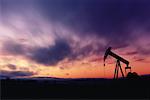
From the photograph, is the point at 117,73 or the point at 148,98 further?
the point at 117,73

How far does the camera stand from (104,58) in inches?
1318

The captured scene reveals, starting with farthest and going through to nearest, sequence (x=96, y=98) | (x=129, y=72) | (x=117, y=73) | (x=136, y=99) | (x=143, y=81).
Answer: (x=117, y=73) → (x=129, y=72) → (x=143, y=81) → (x=96, y=98) → (x=136, y=99)

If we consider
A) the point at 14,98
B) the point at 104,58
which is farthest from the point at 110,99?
the point at 104,58

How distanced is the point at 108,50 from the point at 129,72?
12.9ft

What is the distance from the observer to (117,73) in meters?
35.3

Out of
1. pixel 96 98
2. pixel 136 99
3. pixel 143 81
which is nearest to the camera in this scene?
pixel 136 99

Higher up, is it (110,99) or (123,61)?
(123,61)

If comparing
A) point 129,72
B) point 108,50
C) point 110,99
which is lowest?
point 110,99

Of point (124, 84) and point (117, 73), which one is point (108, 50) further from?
point (124, 84)

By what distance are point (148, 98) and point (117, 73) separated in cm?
1627

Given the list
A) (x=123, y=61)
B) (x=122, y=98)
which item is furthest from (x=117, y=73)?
(x=122, y=98)

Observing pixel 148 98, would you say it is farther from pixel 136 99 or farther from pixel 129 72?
pixel 129 72

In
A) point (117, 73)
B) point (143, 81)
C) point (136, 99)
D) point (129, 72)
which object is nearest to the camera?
point (136, 99)

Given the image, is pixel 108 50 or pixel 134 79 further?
pixel 108 50
